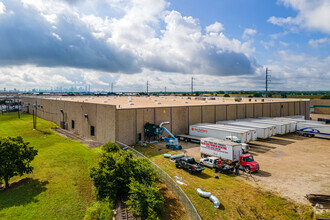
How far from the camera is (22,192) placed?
2247 cm

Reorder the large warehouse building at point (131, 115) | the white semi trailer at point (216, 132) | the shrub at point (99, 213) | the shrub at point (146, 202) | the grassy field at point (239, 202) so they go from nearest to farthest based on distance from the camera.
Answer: the shrub at point (99, 213)
the shrub at point (146, 202)
the grassy field at point (239, 202)
the white semi trailer at point (216, 132)
the large warehouse building at point (131, 115)

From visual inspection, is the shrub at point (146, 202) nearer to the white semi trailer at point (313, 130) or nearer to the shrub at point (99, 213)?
the shrub at point (99, 213)

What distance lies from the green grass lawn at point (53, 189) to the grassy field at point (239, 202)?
11211 millimetres

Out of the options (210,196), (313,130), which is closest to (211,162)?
(210,196)

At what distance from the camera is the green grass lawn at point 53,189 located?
1916 cm

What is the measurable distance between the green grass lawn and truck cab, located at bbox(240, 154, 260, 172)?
19.2 m

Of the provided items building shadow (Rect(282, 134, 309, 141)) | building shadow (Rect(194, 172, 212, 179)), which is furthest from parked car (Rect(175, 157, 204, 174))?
building shadow (Rect(282, 134, 309, 141))

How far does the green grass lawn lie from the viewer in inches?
754

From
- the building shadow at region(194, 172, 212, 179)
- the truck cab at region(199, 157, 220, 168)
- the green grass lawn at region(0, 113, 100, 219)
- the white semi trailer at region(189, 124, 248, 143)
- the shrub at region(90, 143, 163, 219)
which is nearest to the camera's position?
the shrub at region(90, 143, 163, 219)

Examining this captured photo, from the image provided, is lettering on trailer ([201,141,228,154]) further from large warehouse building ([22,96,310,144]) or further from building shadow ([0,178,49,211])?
building shadow ([0,178,49,211])

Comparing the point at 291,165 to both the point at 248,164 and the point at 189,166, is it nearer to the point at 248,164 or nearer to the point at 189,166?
the point at 248,164

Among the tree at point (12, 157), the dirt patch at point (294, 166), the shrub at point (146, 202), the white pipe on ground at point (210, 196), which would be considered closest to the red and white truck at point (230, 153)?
the dirt patch at point (294, 166)

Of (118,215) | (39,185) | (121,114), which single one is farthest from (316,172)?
(39,185)

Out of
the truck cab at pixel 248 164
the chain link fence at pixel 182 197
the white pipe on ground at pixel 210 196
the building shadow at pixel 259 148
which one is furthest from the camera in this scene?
the building shadow at pixel 259 148
